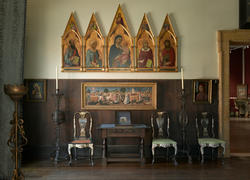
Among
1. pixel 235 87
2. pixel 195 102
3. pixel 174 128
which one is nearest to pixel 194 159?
pixel 174 128

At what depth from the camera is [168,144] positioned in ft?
21.4

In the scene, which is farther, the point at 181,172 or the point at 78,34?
the point at 78,34

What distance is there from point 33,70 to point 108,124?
8.49 ft

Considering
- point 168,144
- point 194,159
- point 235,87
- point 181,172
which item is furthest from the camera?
point 235,87

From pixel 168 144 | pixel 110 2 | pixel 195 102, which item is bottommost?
pixel 168 144

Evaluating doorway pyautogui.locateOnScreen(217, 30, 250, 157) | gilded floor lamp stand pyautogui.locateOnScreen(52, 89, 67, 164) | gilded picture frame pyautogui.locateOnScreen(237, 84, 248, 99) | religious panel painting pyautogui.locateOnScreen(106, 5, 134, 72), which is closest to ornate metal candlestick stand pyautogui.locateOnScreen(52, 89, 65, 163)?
gilded floor lamp stand pyautogui.locateOnScreen(52, 89, 67, 164)

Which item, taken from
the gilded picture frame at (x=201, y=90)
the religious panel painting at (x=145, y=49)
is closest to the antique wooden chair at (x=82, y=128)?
the religious panel painting at (x=145, y=49)

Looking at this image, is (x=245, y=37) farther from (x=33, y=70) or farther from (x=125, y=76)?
(x=33, y=70)

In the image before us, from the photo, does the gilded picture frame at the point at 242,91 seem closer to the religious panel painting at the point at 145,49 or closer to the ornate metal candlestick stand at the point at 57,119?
the religious panel painting at the point at 145,49

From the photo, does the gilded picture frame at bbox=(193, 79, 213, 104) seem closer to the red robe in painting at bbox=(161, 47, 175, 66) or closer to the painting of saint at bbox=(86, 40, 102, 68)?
the red robe in painting at bbox=(161, 47, 175, 66)

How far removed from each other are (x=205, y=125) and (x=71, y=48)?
4294mm

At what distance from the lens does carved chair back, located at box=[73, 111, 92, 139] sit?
7030 mm

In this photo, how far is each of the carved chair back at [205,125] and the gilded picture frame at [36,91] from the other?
436 cm

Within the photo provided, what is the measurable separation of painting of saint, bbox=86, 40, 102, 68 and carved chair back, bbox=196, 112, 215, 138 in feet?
10.5
